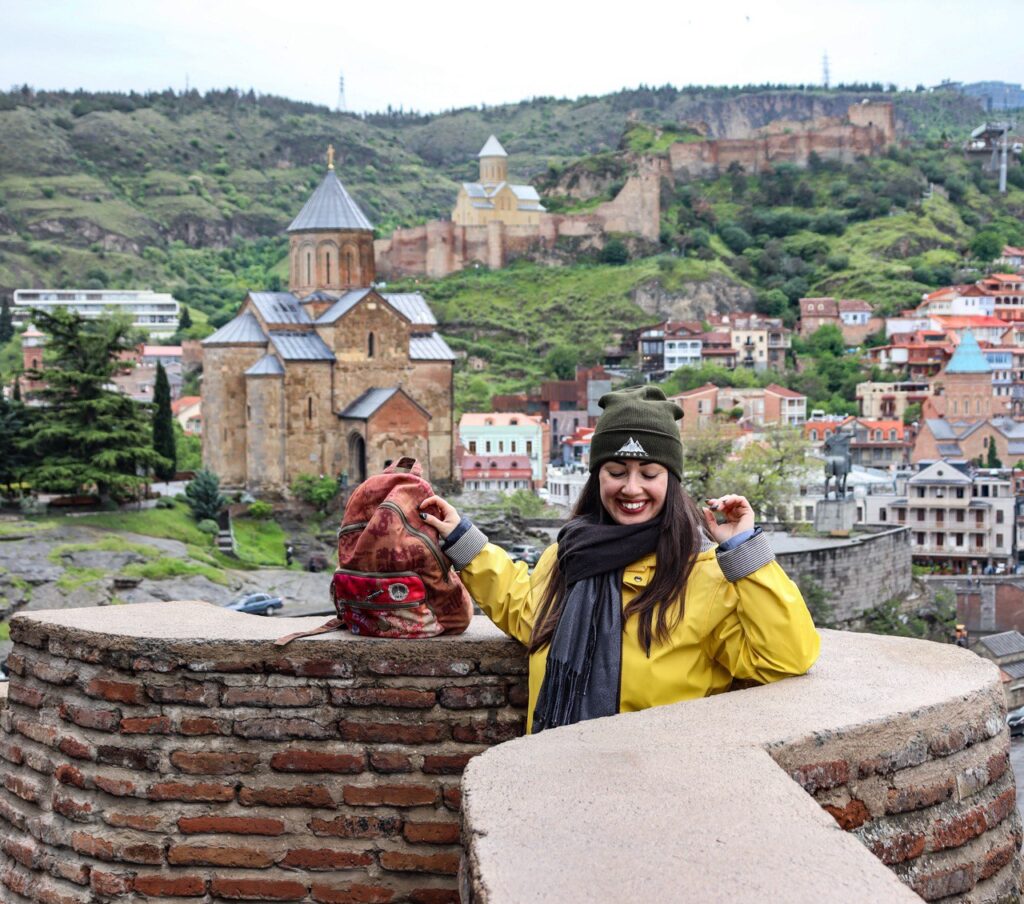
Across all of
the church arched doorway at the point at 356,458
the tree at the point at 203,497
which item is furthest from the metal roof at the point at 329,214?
the tree at the point at 203,497

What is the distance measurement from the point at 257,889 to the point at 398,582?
2.42 feet

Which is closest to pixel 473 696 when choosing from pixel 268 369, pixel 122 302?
pixel 268 369

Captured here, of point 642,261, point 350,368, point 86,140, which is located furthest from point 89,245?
point 350,368

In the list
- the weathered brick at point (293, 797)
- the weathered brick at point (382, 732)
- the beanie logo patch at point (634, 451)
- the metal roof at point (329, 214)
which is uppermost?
the metal roof at point (329, 214)

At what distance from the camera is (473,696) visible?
3357mm

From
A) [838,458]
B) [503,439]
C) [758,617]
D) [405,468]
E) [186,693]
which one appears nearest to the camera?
[758,617]

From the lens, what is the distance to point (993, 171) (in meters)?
88.1

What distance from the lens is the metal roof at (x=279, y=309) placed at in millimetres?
30594

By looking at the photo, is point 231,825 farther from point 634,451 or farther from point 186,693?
point 634,451

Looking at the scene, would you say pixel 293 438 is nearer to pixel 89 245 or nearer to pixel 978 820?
pixel 978 820

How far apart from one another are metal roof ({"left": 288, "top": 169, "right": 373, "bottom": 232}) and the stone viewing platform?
93.3 ft

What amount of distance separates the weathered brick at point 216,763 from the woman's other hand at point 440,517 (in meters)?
0.66

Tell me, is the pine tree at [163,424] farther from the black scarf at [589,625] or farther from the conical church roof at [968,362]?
the conical church roof at [968,362]

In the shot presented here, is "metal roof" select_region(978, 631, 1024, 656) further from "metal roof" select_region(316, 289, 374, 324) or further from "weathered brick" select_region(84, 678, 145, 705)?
"weathered brick" select_region(84, 678, 145, 705)
